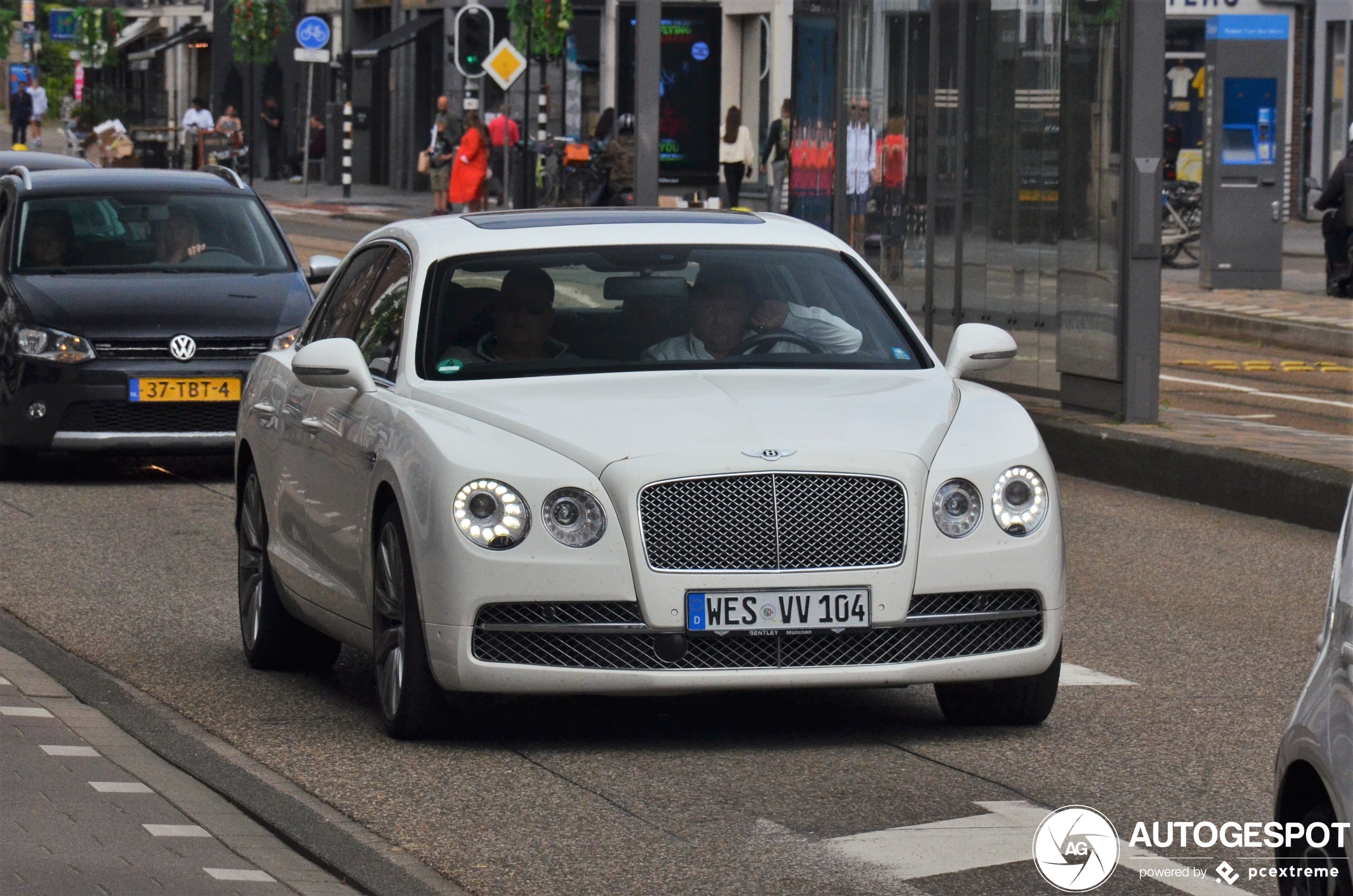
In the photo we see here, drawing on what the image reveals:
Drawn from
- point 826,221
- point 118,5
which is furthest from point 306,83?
point 826,221

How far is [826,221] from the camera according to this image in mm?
19281

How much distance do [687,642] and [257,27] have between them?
57.4 meters

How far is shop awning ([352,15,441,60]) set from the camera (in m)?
57.3

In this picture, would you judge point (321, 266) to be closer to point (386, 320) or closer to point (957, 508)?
point (386, 320)

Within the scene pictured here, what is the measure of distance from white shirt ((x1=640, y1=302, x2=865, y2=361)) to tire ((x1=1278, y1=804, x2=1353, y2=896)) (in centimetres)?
358

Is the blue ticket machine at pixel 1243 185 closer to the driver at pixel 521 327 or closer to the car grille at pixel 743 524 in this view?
the driver at pixel 521 327

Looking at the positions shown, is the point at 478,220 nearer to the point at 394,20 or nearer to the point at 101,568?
the point at 101,568

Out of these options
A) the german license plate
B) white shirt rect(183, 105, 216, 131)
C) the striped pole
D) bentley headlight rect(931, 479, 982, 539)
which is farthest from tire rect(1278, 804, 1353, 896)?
white shirt rect(183, 105, 216, 131)

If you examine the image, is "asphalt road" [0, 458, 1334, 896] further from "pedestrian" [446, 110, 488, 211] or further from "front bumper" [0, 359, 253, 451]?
"pedestrian" [446, 110, 488, 211]

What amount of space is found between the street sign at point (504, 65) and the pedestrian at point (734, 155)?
4.52 metres

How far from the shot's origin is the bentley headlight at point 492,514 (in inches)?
262

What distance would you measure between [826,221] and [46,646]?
1124 centimetres

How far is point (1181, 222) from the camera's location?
3095cm

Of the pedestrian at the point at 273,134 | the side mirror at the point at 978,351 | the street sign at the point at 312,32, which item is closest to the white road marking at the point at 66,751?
the side mirror at the point at 978,351
